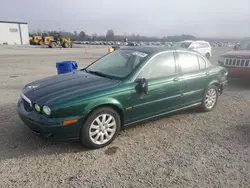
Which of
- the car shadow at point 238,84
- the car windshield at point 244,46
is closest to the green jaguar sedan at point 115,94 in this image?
the car shadow at point 238,84

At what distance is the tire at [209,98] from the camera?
15.5 ft

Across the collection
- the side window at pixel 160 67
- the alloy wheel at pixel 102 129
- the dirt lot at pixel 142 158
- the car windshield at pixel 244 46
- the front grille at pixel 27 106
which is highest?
Answer: the car windshield at pixel 244 46

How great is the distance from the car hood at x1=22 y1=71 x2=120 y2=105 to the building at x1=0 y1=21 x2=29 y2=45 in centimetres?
5142

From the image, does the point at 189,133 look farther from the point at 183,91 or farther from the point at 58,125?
→ the point at 58,125

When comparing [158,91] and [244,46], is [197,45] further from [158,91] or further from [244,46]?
[158,91]

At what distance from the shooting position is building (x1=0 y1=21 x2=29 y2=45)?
152ft

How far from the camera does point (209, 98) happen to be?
486 cm

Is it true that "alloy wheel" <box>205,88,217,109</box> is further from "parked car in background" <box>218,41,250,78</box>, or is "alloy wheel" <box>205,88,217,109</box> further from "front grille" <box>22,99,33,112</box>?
"front grille" <box>22,99,33,112</box>

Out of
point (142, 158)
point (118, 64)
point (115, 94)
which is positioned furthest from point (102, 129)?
point (118, 64)

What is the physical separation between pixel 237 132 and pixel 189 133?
92cm

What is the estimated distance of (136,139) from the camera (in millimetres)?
3582

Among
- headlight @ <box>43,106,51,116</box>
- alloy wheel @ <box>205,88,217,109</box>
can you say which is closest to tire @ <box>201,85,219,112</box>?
alloy wheel @ <box>205,88,217,109</box>

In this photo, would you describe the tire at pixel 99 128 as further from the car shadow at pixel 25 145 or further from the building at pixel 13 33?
the building at pixel 13 33

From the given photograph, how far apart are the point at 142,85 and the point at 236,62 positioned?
5.24m
